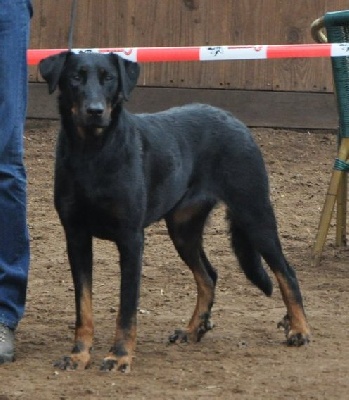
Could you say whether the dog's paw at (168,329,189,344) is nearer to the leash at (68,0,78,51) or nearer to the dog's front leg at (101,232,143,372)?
the dog's front leg at (101,232,143,372)

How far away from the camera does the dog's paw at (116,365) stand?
16.9 feet

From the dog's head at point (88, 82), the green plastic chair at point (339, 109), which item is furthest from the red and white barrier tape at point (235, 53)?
the dog's head at point (88, 82)

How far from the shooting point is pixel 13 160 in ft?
17.7

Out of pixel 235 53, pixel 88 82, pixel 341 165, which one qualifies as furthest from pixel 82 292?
pixel 341 165

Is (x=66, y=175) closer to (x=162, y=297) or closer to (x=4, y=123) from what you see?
(x=4, y=123)

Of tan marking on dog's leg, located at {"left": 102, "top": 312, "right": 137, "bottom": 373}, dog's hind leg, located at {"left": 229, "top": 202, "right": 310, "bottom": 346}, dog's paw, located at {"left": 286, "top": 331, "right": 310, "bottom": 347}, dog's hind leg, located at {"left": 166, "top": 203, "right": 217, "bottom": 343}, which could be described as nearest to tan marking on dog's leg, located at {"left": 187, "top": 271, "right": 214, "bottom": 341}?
dog's hind leg, located at {"left": 166, "top": 203, "right": 217, "bottom": 343}

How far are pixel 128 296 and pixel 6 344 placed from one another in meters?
0.62

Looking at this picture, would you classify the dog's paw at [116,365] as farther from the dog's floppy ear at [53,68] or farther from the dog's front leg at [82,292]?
the dog's floppy ear at [53,68]

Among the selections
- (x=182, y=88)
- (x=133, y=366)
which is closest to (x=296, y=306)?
(x=133, y=366)

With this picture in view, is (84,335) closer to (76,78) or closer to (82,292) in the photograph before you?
(82,292)

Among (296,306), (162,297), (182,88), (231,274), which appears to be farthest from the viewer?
(182,88)

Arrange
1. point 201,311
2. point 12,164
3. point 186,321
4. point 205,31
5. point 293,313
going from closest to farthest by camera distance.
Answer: point 12,164 < point 293,313 < point 201,311 < point 186,321 < point 205,31

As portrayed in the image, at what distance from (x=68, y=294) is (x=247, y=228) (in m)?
1.43

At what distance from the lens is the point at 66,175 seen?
523 centimetres
